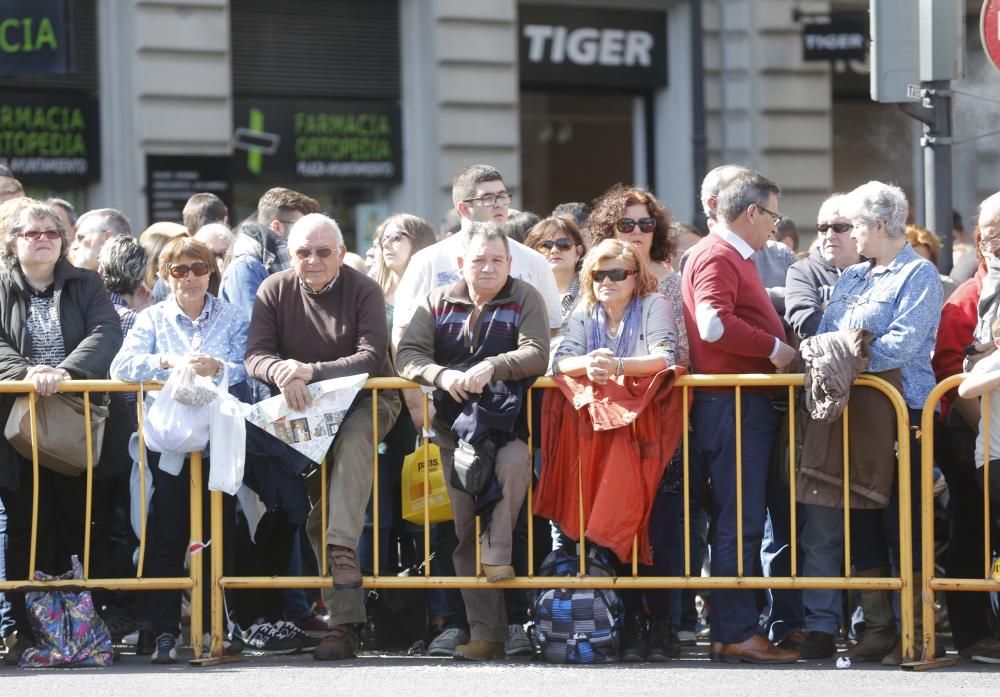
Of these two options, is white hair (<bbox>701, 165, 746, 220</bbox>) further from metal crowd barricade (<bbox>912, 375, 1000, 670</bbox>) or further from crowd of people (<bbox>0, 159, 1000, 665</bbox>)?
metal crowd barricade (<bbox>912, 375, 1000, 670</bbox>)

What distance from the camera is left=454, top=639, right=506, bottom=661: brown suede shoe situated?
7.64m

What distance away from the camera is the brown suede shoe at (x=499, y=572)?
7574 millimetres

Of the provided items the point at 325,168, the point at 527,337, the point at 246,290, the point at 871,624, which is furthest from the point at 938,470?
the point at 325,168

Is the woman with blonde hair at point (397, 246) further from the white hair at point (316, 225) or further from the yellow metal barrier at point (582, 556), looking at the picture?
the yellow metal barrier at point (582, 556)

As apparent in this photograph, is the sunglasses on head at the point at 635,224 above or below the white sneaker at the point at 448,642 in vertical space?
above

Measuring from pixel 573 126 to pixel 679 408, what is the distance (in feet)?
32.7

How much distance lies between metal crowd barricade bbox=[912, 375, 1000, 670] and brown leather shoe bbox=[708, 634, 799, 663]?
541 millimetres

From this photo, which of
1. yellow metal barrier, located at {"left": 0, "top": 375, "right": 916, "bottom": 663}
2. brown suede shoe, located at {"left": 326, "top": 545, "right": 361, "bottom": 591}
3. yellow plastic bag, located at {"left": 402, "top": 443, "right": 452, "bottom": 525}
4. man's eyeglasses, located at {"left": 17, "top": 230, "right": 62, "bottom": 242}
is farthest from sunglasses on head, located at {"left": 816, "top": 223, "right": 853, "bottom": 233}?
man's eyeglasses, located at {"left": 17, "top": 230, "right": 62, "bottom": 242}

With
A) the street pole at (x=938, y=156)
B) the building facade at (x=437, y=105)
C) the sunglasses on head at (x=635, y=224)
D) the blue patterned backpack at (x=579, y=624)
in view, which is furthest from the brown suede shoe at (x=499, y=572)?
the building facade at (x=437, y=105)

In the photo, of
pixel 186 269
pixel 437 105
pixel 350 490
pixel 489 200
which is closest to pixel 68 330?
pixel 186 269

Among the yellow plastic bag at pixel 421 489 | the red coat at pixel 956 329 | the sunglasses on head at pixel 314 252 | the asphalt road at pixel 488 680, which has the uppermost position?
the sunglasses on head at pixel 314 252

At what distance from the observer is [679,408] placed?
759 cm

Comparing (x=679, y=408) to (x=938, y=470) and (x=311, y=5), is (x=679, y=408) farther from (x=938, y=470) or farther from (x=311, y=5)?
(x=311, y=5)

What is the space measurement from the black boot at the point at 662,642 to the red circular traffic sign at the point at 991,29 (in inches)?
145
